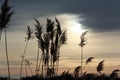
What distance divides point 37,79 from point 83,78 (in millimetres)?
4853

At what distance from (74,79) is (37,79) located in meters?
4.25

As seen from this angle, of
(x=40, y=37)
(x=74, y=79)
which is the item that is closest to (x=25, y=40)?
(x=40, y=37)

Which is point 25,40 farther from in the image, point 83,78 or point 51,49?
point 83,78

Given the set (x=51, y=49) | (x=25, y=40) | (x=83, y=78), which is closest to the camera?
(x=83, y=78)

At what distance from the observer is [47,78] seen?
26141mm

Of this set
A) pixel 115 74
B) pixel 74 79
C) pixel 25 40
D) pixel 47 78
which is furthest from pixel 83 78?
pixel 25 40

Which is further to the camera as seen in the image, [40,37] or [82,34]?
[82,34]

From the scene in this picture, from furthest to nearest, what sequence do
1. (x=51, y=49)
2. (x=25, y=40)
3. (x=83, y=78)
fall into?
1. (x=25, y=40)
2. (x=51, y=49)
3. (x=83, y=78)

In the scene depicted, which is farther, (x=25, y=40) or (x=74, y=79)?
(x=25, y=40)

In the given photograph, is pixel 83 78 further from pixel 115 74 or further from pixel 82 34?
pixel 82 34

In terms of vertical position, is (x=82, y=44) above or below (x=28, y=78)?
above

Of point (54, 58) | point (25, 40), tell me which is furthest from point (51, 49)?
point (25, 40)

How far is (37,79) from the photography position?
26.6 metres

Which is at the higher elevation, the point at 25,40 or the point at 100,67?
the point at 25,40
